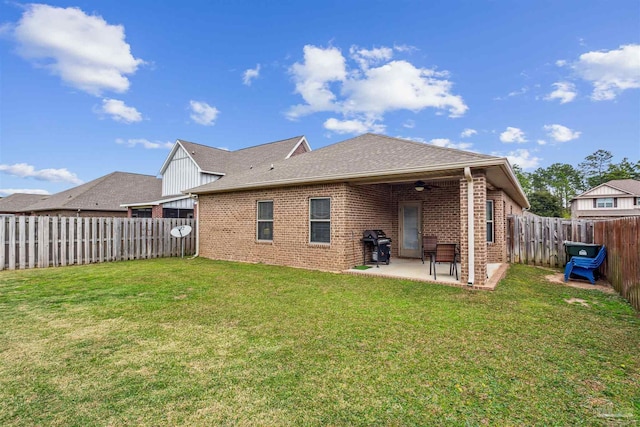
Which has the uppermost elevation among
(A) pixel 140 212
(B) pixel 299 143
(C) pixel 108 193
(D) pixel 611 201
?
(B) pixel 299 143

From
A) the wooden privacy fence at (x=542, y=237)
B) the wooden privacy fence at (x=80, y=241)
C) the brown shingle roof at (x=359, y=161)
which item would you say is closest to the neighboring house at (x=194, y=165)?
the wooden privacy fence at (x=80, y=241)

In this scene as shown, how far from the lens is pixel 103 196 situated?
22.2 meters

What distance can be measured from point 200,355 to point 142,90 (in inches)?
683

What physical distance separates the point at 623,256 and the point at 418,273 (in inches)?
157

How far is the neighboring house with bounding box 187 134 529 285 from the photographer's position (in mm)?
6695

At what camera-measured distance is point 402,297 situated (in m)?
5.57

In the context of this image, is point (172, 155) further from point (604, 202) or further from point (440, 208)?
point (604, 202)

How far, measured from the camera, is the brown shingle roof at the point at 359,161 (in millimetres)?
7069

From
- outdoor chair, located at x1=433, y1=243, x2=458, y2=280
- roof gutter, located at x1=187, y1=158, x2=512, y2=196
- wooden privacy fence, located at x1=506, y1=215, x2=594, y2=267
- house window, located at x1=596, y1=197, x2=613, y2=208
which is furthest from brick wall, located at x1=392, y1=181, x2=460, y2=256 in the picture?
house window, located at x1=596, y1=197, x2=613, y2=208

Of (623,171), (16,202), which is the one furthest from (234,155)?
(623,171)

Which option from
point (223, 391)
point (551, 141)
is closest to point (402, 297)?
point (223, 391)

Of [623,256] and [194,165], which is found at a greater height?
[194,165]

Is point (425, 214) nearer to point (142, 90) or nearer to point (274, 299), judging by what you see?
point (274, 299)

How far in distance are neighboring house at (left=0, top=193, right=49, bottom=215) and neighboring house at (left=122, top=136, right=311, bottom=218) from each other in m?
20.8
